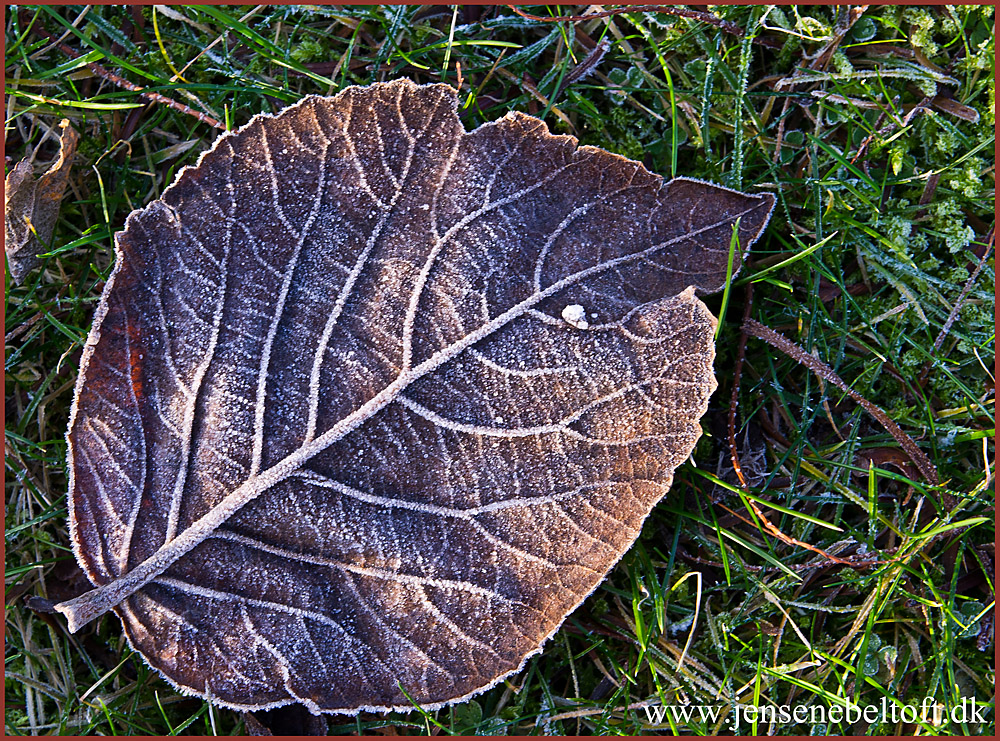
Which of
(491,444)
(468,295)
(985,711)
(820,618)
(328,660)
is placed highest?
(468,295)

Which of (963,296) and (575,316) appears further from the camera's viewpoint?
(963,296)

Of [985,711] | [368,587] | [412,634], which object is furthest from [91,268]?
[985,711]

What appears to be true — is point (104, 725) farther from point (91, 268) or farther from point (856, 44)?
point (856, 44)

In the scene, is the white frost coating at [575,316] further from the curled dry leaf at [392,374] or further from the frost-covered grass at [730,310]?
the frost-covered grass at [730,310]

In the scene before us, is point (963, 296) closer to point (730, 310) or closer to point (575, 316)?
point (730, 310)

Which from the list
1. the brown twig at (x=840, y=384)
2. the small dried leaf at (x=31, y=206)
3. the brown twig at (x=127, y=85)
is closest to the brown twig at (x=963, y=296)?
the brown twig at (x=840, y=384)

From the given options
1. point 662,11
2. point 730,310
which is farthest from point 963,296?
point 662,11
